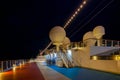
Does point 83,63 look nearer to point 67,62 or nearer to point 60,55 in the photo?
point 67,62

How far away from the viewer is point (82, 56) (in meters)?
23.7

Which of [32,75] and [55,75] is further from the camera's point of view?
[32,75]

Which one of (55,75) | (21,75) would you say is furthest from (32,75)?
(55,75)

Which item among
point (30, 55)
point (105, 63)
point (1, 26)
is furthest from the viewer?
point (30, 55)

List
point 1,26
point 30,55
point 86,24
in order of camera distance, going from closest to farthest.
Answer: point 86,24 → point 1,26 → point 30,55

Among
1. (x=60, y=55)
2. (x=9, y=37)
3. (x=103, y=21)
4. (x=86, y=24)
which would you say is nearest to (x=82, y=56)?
(x=60, y=55)

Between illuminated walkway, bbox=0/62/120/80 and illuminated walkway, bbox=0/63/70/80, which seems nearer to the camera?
illuminated walkway, bbox=0/63/70/80

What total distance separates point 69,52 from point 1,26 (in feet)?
172

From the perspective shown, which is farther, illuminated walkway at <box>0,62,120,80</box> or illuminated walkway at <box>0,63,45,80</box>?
illuminated walkway at <box>0,62,120,80</box>

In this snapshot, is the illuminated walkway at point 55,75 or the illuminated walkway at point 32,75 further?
the illuminated walkway at point 55,75

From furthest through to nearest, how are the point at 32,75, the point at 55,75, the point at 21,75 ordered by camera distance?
the point at 21,75 < the point at 32,75 < the point at 55,75

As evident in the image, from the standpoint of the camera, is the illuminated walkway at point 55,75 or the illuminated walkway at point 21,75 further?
the illuminated walkway at point 55,75

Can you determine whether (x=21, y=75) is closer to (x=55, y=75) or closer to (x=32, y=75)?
(x=32, y=75)

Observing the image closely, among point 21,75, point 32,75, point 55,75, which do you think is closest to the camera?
point 55,75
